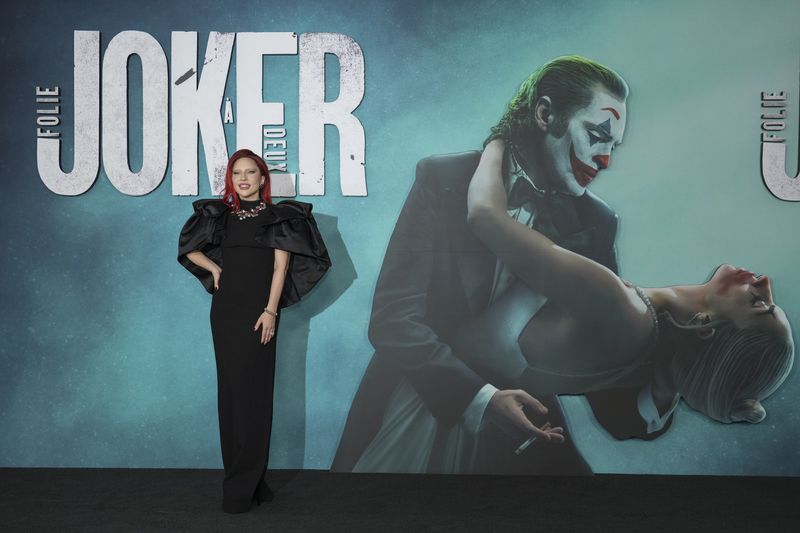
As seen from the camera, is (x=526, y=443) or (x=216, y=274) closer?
(x=216, y=274)

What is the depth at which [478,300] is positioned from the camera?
3.50 meters

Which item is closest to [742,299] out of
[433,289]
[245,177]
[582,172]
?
[582,172]

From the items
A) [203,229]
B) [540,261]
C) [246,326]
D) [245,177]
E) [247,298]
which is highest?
[245,177]

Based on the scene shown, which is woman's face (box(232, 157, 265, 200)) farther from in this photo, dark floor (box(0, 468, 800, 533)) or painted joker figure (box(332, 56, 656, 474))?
dark floor (box(0, 468, 800, 533))

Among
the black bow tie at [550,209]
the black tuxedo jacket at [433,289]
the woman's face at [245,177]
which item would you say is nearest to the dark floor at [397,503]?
the black tuxedo jacket at [433,289]

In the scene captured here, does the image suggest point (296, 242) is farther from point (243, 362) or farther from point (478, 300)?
point (478, 300)

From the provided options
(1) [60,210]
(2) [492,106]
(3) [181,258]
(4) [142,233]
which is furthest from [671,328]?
(1) [60,210]

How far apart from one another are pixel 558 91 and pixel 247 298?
1727 mm

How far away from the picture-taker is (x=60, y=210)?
356 cm

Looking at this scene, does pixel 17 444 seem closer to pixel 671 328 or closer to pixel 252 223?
pixel 252 223

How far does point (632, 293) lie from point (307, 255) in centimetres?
152

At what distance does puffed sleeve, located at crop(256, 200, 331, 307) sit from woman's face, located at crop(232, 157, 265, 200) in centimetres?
12

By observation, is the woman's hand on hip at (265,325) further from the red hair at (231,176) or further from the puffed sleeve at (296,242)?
the red hair at (231,176)

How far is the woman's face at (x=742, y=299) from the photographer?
3.48m
